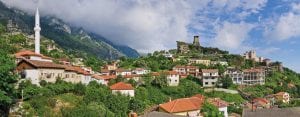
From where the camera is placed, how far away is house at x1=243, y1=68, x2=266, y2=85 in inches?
3861

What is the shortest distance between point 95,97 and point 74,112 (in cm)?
685

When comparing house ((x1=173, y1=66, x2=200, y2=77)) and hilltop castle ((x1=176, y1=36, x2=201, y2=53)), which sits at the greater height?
hilltop castle ((x1=176, y1=36, x2=201, y2=53))

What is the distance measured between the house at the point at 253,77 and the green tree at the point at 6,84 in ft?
209

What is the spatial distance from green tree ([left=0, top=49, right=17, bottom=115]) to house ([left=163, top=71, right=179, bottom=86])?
129ft

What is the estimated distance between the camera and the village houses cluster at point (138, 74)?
51.7 m

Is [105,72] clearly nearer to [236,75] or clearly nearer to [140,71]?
[140,71]

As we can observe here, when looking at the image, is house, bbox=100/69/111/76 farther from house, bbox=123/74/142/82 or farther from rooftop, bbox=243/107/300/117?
rooftop, bbox=243/107/300/117

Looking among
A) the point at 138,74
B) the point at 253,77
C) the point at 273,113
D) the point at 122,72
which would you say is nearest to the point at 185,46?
the point at 253,77

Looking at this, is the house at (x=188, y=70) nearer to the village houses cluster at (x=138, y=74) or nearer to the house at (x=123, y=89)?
the village houses cluster at (x=138, y=74)

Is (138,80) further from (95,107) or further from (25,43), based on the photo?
(95,107)

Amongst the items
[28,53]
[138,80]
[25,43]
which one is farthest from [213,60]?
[28,53]

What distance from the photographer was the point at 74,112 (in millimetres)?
43531

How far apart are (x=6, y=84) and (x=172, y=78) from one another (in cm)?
4280

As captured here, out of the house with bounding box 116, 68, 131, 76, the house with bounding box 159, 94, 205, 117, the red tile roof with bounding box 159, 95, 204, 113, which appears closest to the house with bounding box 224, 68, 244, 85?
the house with bounding box 116, 68, 131, 76
